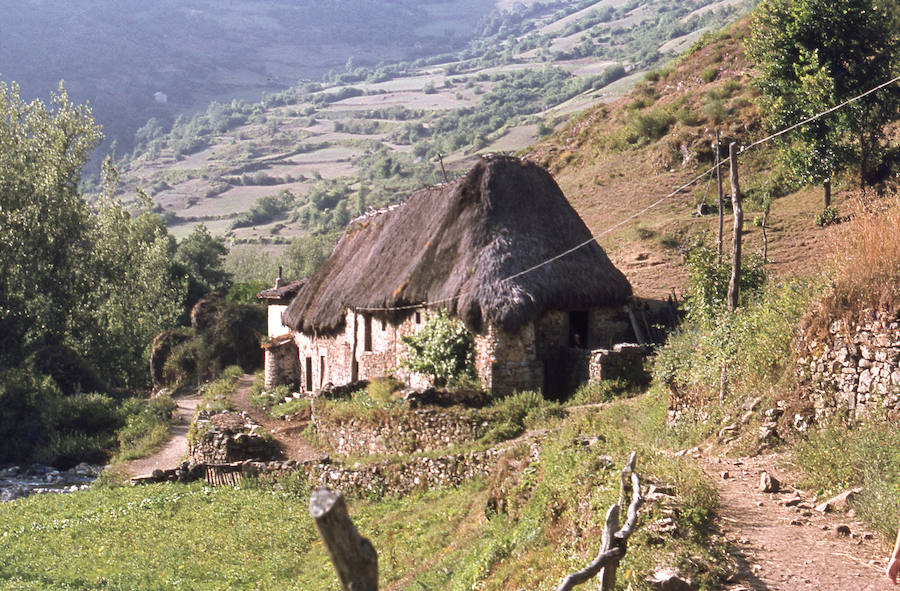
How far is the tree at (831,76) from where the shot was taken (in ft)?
75.6

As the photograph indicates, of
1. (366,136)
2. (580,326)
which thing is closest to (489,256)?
(580,326)

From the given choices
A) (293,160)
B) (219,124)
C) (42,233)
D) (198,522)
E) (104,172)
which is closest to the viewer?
(198,522)

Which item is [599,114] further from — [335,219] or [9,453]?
[335,219]

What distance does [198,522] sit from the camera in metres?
14.8

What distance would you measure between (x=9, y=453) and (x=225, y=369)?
433 inches

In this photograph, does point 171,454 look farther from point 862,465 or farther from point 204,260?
point 204,260

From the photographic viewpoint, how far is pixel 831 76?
2336 centimetres

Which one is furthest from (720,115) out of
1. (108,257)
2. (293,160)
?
(293,160)

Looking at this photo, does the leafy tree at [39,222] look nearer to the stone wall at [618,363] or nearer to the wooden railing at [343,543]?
the stone wall at [618,363]

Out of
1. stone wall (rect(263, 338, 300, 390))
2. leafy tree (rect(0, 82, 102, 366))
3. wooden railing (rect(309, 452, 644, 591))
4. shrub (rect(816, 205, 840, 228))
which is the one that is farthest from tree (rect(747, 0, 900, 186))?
leafy tree (rect(0, 82, 102, 366))

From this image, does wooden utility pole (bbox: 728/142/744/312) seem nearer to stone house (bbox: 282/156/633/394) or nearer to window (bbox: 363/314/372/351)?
stone house (bbox: 282/156/633/394)

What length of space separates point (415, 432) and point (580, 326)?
19.1ft

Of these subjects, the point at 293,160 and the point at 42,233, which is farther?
the point at 293,160

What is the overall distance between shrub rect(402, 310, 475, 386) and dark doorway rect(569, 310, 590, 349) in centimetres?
279
